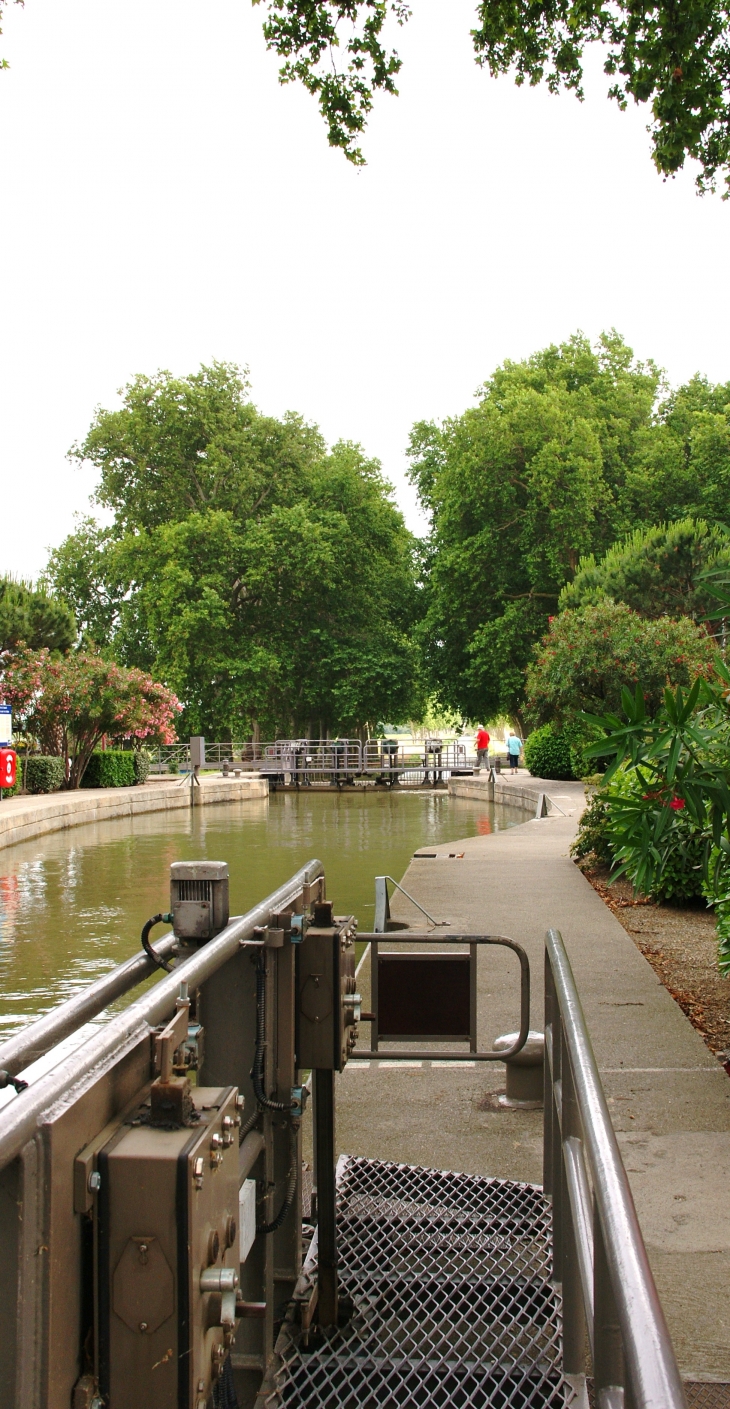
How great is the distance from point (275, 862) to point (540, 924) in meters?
7.48

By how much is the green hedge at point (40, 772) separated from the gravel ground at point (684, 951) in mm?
18686

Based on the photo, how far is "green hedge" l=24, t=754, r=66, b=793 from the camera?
27.4 metres

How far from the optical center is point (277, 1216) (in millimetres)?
2693

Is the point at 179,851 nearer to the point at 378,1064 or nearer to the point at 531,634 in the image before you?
the point at 378,1064

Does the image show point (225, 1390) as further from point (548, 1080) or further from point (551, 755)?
point (551, 755)

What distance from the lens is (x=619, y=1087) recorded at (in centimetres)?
497

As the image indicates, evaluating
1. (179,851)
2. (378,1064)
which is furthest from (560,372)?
(378,1064)

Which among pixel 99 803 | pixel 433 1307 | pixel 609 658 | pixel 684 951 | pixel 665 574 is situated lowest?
pixel 433 1307

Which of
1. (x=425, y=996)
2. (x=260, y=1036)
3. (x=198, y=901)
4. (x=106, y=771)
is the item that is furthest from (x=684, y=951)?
(x=106, y=771)

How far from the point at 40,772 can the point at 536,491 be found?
65.7 feet

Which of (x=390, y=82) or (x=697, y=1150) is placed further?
(x=390, y=82)

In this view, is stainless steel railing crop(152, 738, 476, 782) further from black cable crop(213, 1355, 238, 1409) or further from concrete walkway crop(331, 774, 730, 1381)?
black cable crop(213, 1355, 238, 1409)

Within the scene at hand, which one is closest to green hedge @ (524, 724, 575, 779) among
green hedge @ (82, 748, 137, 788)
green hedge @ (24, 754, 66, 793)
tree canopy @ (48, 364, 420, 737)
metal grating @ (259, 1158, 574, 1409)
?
green hedge @ (82, 748, 137, 788)

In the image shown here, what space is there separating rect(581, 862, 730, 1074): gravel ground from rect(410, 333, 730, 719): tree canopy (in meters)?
28.4
